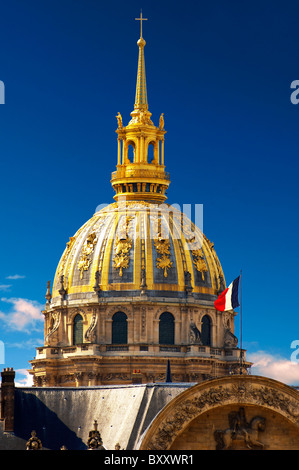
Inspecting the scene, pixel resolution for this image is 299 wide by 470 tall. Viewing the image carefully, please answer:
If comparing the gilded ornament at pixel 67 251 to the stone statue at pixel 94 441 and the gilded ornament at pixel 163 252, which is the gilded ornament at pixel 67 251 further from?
the stone statue at pixel 94 441

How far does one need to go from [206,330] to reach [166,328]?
464cm

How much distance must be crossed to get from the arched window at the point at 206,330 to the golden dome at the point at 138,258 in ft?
5.87

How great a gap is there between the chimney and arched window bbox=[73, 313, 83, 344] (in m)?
65.5

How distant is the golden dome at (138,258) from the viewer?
161750mm

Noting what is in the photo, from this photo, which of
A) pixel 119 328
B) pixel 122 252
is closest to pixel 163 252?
pixel 122 252

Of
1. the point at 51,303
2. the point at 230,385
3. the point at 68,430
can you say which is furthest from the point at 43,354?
the point at 230,385

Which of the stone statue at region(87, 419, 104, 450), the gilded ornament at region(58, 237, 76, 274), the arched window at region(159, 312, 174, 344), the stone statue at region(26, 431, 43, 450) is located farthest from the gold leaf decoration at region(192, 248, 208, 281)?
the stone statue at region(87, 419, 104, 450)

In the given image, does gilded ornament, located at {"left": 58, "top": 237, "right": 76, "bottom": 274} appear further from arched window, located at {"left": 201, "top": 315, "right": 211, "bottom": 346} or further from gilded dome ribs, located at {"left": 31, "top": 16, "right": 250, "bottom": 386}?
arched window, located at {"left": 201, "top": 315, "right": 211, "bottom": 346}

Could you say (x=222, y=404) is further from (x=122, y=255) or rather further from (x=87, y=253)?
(x=87, y=253)
